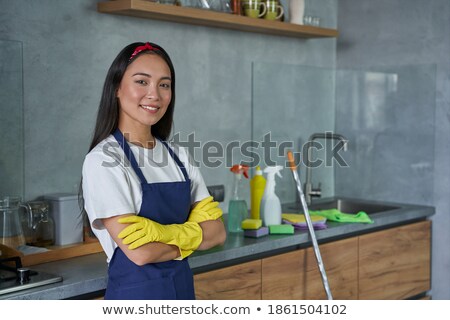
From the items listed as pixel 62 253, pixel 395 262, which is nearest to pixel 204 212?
pixel 62 253

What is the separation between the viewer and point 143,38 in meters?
2.60

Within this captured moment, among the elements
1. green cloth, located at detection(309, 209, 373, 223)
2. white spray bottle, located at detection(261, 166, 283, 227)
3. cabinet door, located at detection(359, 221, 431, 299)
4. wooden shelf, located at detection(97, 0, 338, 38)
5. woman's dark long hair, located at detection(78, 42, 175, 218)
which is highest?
wooden shelf, located at detection(97, 0, 338, 38)

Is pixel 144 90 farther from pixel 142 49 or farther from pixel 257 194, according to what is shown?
pixel 257 194

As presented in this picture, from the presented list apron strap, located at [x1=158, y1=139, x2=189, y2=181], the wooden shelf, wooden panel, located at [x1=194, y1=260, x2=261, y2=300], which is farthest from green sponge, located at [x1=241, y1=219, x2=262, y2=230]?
the wooden shelf

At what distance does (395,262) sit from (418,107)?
0.77m

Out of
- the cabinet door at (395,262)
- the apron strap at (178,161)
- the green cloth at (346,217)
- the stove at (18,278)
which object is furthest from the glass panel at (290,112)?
the stove at (18,278)

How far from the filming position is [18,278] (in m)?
1.79

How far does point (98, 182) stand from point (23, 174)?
63 cm

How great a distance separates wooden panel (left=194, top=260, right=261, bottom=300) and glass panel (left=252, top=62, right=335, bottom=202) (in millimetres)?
905

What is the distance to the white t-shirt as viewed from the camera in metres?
1.63

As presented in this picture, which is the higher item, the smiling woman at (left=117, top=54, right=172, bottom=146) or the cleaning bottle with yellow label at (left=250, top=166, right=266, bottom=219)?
the smiling woman at (left=117, top=54, right=172, bottom=146)

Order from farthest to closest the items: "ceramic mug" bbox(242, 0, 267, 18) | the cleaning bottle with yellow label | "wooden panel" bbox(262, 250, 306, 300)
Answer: "ceramic mug" bbox(242, 0, 267, 18)
the cleaning bottle with yellow label
"wooden panel" bbox(262, 250, 306, 300)

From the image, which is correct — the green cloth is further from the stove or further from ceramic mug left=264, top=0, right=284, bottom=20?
the stove

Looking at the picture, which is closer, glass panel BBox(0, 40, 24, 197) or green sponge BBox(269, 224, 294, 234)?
glass panel BBox(0, 40, 24, 197)
